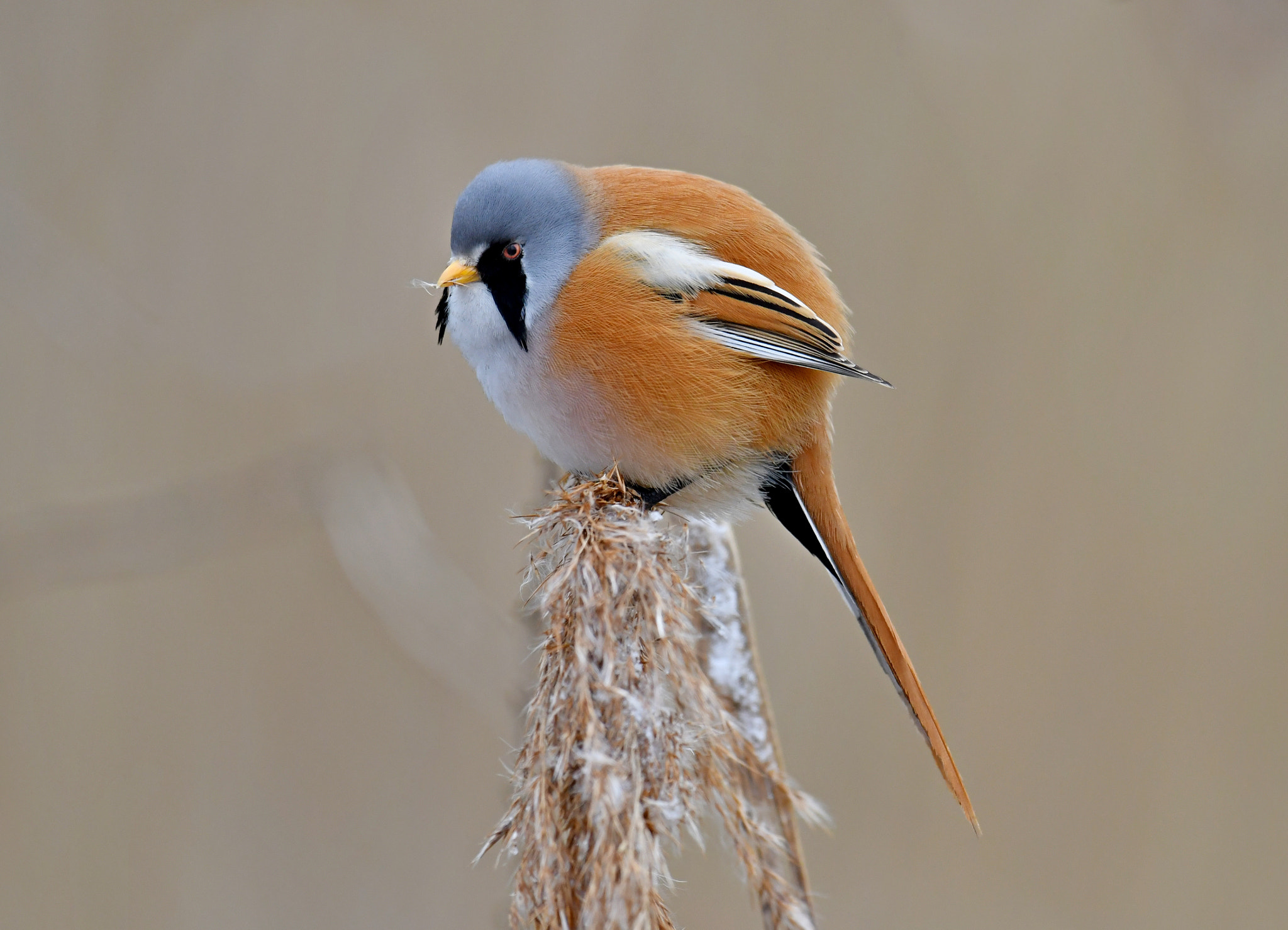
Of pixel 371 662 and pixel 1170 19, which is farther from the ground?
pixel 1170 19

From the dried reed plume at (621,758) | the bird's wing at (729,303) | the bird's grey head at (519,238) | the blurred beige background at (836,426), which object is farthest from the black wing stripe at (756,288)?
the blurred beige background at (836,426)

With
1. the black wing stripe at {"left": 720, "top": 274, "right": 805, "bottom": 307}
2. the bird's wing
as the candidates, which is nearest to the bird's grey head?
the bird's wing

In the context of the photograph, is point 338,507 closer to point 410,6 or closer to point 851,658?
Answer: point 851,658

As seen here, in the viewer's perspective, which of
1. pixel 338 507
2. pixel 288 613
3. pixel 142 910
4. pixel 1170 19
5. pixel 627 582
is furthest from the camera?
pixel 288 613

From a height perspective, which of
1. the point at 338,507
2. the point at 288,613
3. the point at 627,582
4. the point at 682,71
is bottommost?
the point at 288,613

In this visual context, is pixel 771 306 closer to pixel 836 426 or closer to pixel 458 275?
pixel 458 275

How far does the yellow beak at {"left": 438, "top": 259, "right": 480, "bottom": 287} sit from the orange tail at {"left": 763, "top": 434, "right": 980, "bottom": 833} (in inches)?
31.1

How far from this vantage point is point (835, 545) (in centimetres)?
206

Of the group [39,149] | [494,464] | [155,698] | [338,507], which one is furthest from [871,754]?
[39,149]

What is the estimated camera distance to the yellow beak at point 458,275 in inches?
78.2

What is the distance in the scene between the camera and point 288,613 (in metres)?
3.12

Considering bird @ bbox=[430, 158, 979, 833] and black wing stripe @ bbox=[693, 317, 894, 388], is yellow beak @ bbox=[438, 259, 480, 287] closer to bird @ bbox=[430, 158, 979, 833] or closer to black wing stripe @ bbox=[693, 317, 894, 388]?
bird @ bbox=[430, 158, 979, 833]

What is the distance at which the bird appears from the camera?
196 cm

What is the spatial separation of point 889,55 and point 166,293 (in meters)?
2.56
